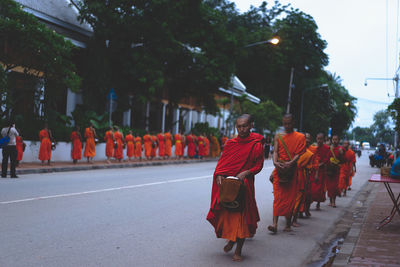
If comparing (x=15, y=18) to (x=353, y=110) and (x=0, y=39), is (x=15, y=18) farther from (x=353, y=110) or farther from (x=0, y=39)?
Answer: (x=353, y=110)

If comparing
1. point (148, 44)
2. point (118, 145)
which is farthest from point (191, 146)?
point (118, 145)

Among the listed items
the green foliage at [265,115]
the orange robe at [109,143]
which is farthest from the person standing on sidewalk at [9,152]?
the green foliage at [265,115]

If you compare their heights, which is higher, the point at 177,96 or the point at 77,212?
the point at 177,96

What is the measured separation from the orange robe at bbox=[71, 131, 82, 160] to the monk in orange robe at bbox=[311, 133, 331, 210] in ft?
39.3

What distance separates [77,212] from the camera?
26.1 ft

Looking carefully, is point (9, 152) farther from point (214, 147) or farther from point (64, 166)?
point (214, 147)

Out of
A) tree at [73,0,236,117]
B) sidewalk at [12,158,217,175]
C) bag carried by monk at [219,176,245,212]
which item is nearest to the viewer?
bag carried by monk at [219,176,245,212]

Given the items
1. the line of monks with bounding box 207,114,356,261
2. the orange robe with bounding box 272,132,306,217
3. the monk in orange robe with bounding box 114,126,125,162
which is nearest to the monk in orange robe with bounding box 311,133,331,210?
the line of monks with bounding box 207,114,356,261

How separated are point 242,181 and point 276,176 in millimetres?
2249

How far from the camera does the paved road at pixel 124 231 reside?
5.32 m

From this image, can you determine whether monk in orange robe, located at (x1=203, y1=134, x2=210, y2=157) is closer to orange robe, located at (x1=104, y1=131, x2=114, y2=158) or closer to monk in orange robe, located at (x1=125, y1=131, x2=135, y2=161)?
monk in orange robe, located at (x1=125, y1=131, x2=135, y2=161)

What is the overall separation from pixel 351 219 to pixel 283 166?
2928mm

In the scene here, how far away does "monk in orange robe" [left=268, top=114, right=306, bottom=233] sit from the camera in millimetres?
7121

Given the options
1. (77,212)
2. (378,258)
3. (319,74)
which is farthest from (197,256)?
(319,74)
